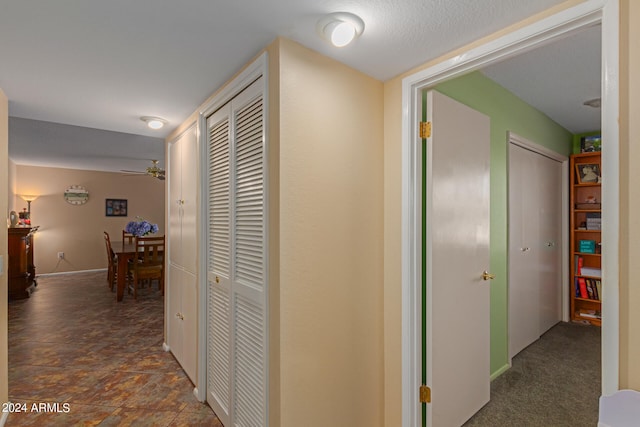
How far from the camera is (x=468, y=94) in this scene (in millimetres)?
2145

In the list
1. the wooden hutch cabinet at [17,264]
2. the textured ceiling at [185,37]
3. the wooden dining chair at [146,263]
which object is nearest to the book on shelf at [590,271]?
the textured ceiling at [185,37]

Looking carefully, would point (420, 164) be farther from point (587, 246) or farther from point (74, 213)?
point (74, 213)

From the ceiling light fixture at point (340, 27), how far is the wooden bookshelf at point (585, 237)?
12.8 ft

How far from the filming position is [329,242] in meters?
1.56

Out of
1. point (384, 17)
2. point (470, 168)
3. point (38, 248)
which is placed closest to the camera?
point (384, 17)

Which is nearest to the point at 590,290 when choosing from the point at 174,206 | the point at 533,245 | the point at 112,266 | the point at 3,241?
the point at 533,245

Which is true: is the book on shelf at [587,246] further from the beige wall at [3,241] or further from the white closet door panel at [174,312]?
the beige wall at [3,241]

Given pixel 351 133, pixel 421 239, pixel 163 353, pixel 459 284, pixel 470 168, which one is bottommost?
pixel 163 353

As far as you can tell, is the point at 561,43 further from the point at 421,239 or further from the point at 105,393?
the point at 105,393

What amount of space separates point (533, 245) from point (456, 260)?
1898 millimetres

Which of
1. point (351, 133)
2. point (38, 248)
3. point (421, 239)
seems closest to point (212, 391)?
point (421, 239)

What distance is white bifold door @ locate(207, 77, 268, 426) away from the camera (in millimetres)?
1573

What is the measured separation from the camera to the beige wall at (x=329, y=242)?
141 cm

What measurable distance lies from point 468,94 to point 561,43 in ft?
1.76
